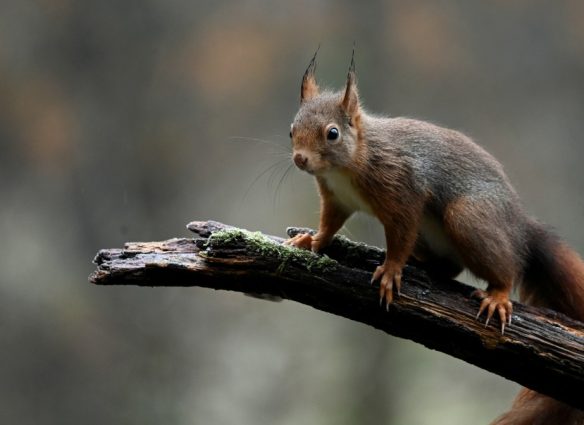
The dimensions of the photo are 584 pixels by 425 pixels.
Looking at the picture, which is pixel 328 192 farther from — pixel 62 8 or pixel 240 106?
pixel 62 8

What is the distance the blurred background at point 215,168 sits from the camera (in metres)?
5.68

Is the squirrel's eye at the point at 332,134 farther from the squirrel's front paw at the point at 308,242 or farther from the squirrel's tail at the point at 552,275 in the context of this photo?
the squirrel's tail at the point at 552,275

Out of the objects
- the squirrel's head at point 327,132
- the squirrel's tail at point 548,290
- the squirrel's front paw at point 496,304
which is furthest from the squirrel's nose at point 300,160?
the squirrel's tail at point 548,290

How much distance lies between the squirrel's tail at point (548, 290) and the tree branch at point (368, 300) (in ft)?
1.14

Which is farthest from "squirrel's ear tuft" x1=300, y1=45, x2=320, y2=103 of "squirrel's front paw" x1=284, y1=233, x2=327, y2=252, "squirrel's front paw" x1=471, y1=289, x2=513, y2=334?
"squirrel's front paw" x1=471, y1=289, x2=513, y2=334

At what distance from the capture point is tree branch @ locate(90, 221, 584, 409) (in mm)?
3061

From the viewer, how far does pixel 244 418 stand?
19.2 feet

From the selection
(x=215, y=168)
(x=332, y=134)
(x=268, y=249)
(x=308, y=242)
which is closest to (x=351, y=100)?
(x=332, y=134)

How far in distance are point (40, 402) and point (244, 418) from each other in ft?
5.42

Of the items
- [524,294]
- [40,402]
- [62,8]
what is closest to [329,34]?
[62,8]

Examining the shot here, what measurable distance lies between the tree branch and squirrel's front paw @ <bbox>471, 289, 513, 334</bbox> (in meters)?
0.04

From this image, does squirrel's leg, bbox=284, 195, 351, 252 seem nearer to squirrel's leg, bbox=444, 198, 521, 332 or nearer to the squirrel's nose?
the squirrel's nose

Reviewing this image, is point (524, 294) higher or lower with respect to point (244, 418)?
higher

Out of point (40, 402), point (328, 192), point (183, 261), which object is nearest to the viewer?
point (183, 261)
